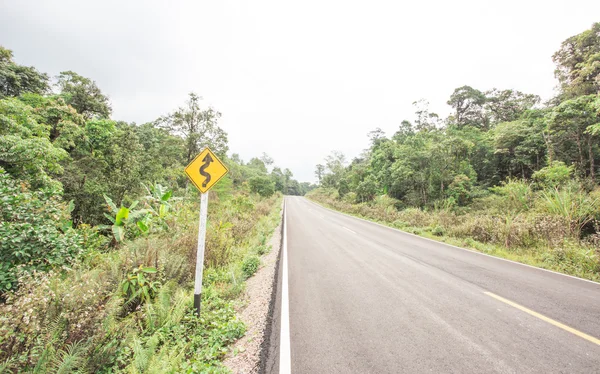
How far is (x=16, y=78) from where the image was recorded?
1877 cm

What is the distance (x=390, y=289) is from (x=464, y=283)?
72.4 inches

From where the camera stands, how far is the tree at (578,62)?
56.9 ft

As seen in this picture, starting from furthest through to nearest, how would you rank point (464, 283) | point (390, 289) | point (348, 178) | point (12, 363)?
point (348, 178), point (464, 283), point (390, 289), point (12, 363)

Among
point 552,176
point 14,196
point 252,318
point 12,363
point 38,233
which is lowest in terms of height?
point 252,318

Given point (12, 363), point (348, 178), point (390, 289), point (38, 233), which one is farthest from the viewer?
point (348, 178)

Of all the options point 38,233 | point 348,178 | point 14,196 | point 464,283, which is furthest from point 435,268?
point 348,178

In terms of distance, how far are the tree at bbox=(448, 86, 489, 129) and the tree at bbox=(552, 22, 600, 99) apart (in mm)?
12517

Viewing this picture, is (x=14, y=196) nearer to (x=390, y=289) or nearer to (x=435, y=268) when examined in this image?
(x=390, y=289)

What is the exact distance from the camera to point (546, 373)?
2305 millimetres

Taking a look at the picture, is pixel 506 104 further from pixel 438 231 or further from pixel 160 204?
pixel 160 204

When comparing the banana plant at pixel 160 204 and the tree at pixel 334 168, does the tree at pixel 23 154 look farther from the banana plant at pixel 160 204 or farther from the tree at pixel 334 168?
the tree at pixel 334 168

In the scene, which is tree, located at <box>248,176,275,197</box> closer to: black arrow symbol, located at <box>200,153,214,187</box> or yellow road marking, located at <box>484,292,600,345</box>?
black arrow symbol, located at <box>200,153,214,187</box>

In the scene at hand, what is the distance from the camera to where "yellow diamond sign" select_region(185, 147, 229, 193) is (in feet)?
11.0

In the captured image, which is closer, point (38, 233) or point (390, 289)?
point (38, 233)
